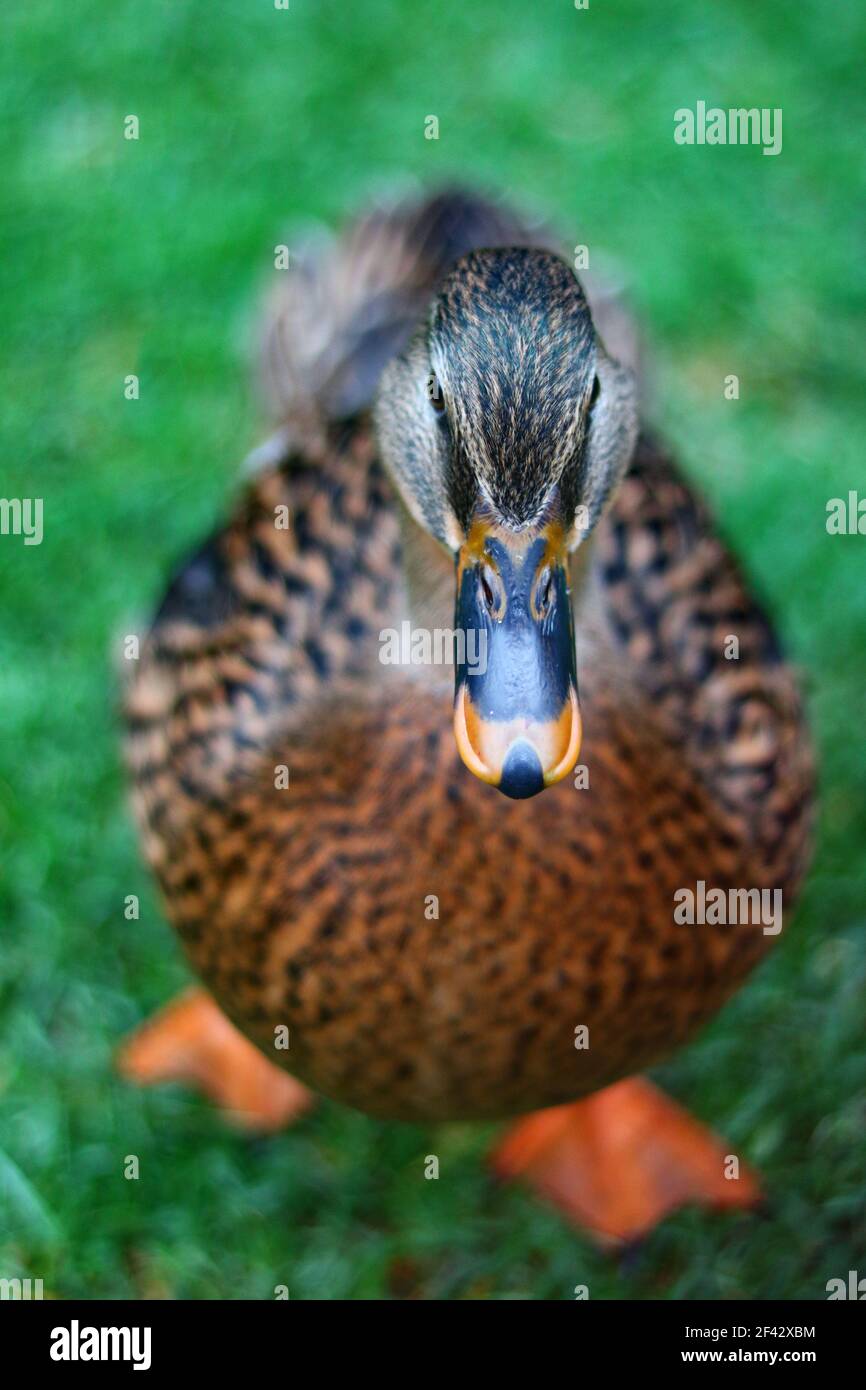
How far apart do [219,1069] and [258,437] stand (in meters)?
1.66

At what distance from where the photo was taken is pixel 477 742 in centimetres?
168

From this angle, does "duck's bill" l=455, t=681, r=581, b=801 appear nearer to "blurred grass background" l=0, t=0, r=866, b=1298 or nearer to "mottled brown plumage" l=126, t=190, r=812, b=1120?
"mottled brown plumage" l=126, t=190, r=812, b=1120

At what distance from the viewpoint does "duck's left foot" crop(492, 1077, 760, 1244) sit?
265 cm

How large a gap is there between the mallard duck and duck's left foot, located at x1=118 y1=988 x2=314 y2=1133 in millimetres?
495

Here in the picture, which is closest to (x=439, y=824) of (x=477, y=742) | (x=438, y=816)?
(x=438, y=816)

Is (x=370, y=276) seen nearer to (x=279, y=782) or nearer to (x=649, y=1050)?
(x=279, y=782)

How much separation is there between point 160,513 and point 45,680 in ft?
1.93

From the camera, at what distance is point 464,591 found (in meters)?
1.81

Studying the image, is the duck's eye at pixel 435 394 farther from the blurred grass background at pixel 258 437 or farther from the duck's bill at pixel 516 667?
the blurred grass background at pixel 258 437

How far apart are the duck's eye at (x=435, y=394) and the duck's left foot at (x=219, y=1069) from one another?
49.0 inches

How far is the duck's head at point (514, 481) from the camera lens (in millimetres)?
1679

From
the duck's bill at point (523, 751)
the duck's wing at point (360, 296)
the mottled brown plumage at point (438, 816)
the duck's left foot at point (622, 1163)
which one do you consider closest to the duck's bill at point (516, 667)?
the duck's bill at point (523, 751)

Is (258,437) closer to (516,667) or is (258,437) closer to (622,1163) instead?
(622,1163)
